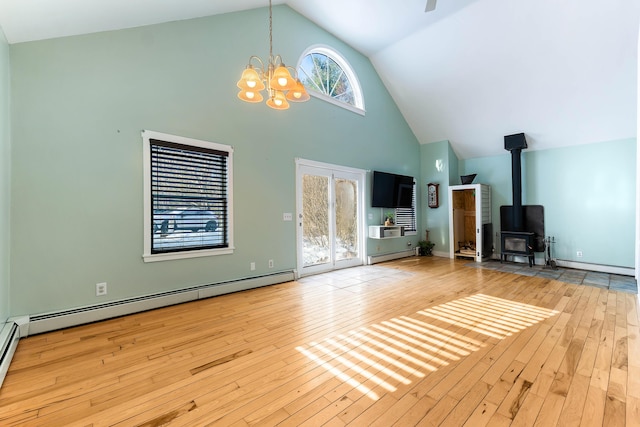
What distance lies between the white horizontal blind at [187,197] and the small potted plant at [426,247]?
5.39 m

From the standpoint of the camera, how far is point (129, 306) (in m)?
3.25

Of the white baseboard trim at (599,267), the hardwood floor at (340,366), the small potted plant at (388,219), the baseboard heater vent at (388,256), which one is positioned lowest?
the hardwood floor at (340,366)

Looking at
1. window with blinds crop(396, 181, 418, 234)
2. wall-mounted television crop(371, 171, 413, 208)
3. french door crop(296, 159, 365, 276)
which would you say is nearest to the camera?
french door crop(296, 159, 365, 276)

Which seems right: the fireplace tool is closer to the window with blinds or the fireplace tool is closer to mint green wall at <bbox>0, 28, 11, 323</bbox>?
the window with blinds

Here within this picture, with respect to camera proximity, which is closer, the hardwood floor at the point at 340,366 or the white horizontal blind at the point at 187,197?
the hardwood floor at the point at 340,366

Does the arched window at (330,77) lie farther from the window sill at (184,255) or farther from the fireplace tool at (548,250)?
the fireplace tool at (548,250)

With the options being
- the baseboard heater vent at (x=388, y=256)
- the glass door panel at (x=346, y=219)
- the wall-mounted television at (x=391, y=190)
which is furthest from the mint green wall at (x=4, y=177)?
the wall-mounted television at (x=391, y=190)

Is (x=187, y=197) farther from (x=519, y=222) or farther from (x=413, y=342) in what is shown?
(x=519, y=222)

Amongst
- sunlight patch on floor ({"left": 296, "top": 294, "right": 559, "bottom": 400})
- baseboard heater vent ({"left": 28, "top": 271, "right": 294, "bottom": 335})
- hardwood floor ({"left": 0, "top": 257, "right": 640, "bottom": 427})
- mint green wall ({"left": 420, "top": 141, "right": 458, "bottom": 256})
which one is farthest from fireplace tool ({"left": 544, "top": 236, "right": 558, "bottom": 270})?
baseboard heater vent ({"left": 28, "top": 271, "right": 294, "bottom": 335})

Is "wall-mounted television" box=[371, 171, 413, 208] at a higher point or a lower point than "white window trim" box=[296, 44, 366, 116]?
lower

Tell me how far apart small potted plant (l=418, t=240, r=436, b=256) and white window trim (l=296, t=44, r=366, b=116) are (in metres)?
3.80

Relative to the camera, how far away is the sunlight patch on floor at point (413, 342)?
2035mm

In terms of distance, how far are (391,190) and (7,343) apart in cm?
641

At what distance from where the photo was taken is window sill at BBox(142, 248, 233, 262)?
11.3ft
